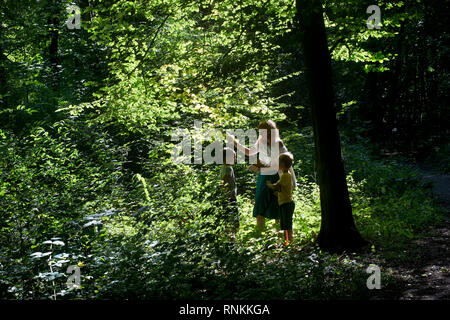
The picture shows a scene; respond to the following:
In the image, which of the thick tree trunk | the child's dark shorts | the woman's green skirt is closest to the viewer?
the thick tree trunk

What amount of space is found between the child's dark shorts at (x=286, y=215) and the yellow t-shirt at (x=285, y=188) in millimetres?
86

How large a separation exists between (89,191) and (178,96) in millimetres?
2293

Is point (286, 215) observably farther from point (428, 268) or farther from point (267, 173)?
point (428, 268)

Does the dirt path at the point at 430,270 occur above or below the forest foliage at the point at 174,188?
below

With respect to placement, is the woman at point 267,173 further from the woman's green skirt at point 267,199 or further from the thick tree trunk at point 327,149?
the thick tree trunk at point 327,149

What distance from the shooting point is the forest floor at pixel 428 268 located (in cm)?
496

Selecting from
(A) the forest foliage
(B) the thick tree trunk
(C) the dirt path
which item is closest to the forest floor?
(C) the dirt path

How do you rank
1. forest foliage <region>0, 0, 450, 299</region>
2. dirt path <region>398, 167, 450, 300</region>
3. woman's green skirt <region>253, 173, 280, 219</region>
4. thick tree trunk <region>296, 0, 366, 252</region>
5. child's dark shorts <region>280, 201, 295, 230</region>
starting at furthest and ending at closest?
woman's green skirt <region>253, 173, 280, 219</region> → child's dark shorts <region>280, 201, 295, 230</region> → thick tree trunk <region>296, 0, 366, 252</region> → dirt path <region>398, 167, 450, 300</region> → forest foliage <region>0, 0, 450, 299</region>

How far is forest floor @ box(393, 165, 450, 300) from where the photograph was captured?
195 inches

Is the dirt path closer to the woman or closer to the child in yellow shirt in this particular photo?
the child in yellow shirt

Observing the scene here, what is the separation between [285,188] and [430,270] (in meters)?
2.58

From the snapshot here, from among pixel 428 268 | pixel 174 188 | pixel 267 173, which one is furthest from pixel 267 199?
pixel 428 268

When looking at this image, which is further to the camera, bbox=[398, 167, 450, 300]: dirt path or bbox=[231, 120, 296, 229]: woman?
bbox=[231, 120, 296, 229]: woman

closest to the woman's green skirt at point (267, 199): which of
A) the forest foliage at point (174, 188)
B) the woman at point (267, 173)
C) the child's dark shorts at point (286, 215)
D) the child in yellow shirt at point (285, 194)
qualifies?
the woman at point (267, 173)
